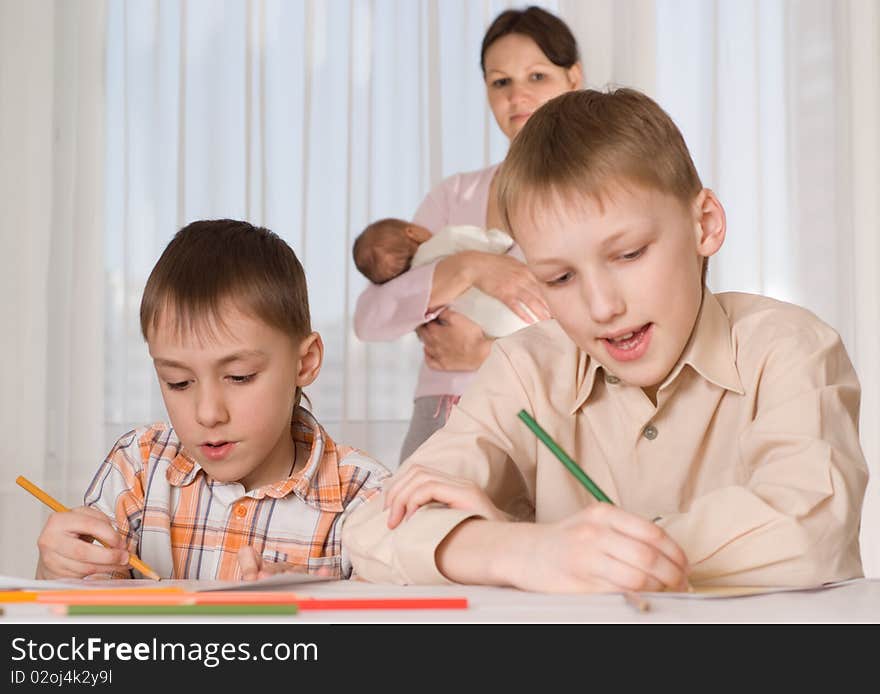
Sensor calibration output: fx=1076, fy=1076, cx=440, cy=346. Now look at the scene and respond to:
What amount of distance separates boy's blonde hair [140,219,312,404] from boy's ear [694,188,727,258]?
1.93 ft

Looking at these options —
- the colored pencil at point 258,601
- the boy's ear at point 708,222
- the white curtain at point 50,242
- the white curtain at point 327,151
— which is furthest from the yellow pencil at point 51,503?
the white curtain at point 50,242

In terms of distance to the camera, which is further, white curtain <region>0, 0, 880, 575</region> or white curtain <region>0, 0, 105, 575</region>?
white curtain <region>0, 0, 105, 575</region>

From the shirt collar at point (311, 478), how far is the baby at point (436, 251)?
68cm

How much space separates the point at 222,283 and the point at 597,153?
0.57 metres

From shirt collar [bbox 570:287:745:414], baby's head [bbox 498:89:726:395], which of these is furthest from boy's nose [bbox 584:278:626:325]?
shirt collar [bbox 570:287:745:414]

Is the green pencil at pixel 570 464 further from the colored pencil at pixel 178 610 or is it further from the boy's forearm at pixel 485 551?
the colored pencil at pixel 178 610

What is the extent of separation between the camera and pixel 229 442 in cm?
142

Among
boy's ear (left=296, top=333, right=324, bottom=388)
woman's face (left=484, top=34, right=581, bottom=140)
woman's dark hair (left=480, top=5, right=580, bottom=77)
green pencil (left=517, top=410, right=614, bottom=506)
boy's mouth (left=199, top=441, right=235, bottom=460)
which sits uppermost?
woman's dark hair (left=480, top=5, right=580, bottom=77)

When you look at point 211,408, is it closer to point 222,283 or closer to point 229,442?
point 229,442

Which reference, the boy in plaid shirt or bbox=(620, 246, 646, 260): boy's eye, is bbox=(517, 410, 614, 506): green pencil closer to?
bbox=(620, 246, 646, 260): boy's eye

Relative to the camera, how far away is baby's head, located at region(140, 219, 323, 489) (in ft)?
4.62

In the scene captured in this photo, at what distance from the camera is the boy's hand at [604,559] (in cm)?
82

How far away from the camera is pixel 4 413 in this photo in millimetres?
3656
